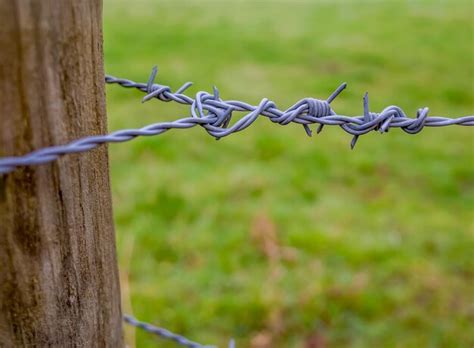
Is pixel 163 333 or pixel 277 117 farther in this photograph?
pixel 163 333

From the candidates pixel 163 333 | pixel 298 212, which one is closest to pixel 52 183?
pixel 163 333

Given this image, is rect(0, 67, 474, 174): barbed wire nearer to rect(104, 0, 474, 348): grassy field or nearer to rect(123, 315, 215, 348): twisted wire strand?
rect(123, 315, 215, 348): twisted wire strand

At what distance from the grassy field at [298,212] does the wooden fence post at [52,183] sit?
159 cm

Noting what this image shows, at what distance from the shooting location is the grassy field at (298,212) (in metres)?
2.80

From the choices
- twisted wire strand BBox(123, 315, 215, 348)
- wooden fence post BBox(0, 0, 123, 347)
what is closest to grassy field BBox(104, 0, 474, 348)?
twisted wire strand BBox(123, 315, 215, 348)

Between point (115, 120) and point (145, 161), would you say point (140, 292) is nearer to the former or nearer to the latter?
point (145, 161)

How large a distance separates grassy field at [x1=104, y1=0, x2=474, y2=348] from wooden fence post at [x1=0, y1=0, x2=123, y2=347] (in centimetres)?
159

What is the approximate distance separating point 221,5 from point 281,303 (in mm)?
7319

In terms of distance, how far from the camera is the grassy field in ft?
9.18

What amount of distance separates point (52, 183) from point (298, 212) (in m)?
2.81

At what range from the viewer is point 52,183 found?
34.9 inches

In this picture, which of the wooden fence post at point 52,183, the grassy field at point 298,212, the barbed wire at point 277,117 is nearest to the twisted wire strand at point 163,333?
the wooden fence post at point 52,183

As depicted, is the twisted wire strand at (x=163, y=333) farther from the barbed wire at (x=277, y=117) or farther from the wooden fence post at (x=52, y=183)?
the barbed wire at (x=277, y=117)

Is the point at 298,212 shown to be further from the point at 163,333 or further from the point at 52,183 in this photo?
the point at 52,183
